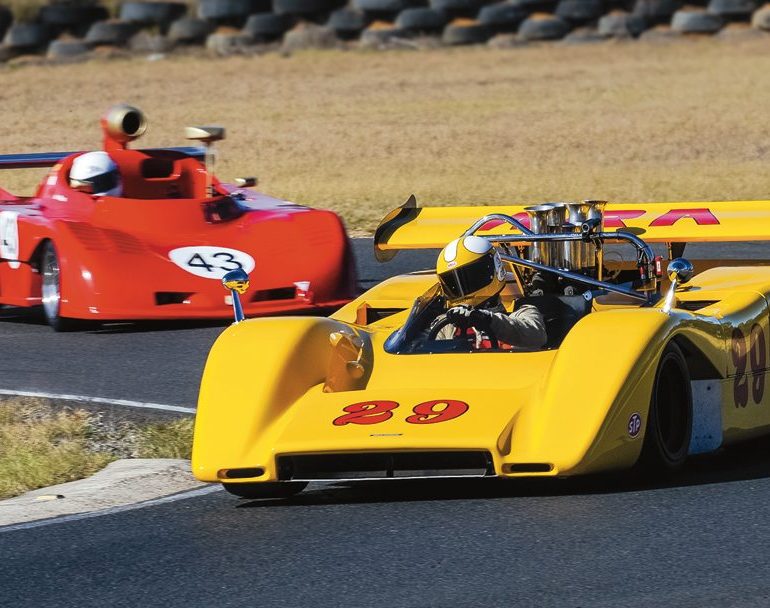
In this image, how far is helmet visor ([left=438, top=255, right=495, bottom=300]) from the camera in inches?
269

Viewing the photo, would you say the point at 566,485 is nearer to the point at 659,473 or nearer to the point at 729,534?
the point at 659,473

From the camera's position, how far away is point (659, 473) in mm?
6297

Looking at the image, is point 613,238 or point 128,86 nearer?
point 613,238

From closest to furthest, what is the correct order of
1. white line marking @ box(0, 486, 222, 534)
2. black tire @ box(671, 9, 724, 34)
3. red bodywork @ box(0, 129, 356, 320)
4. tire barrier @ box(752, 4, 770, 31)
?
white line marking @ box(0, 486, 222, 534)
red bodywork @ box(0, 129, 356, 320)
black tire @ box(671, 9, 724, 34)
tire barrier @ box(752, 4, 770, 31)

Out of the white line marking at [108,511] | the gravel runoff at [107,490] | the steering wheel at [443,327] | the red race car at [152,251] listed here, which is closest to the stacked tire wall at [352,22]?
the red race car at [152,251]

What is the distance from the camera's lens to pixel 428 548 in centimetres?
549

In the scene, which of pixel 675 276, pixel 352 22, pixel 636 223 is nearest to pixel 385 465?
pixel 675 276

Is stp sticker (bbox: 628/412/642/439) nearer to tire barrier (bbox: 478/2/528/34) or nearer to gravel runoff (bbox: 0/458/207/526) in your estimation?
gravel runoff (bbox: 0/458/207/526)

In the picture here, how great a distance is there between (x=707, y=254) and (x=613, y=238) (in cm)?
582

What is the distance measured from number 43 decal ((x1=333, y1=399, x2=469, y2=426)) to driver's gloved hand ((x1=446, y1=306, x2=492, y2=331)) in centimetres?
69

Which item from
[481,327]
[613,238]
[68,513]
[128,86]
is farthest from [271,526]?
[128,86]

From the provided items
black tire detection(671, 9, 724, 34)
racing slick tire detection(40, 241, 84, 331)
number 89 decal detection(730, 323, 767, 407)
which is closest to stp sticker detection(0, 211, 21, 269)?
racing slick tire detection(40, 241, 84, 331)

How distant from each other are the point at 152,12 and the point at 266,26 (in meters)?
1.92

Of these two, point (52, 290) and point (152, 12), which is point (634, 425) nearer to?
point (52, 290)
